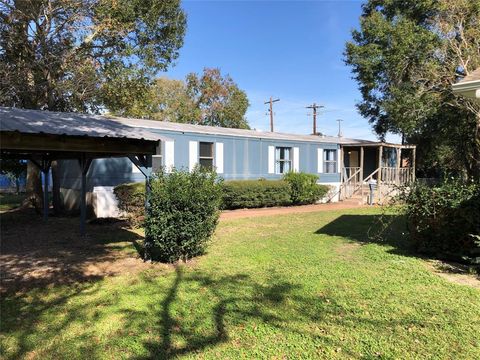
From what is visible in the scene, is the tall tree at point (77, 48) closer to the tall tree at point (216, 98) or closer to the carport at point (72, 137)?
the carport at point (72, 137)

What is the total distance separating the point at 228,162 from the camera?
16.4 meters

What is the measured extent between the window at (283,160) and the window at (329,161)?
243 cm

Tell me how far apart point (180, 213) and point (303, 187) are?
37.6 ft

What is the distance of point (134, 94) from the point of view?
1611 cm

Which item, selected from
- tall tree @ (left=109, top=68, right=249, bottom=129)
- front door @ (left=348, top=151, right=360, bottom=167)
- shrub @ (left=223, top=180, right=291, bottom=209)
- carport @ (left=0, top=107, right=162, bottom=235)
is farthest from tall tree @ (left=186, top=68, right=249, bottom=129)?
carport @ (left=0, top=107, right=162, bottom=235)

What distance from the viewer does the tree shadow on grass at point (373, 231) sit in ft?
26.3

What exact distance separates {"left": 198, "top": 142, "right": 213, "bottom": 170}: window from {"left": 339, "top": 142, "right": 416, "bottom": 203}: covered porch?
22.7ft

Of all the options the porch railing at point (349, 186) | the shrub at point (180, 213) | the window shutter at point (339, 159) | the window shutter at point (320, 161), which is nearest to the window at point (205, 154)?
the window shutter at point (320, 161)

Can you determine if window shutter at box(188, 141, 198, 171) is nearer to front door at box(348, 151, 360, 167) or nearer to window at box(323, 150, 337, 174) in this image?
window at box(323, 150, 337, 174)

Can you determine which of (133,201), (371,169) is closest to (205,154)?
(133,201)

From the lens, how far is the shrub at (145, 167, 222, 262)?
6.78 metres

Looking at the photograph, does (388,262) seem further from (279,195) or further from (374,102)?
(374,102)

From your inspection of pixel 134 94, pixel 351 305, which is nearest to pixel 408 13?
pixel 134 94

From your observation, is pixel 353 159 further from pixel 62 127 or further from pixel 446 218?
pixel 62 127
